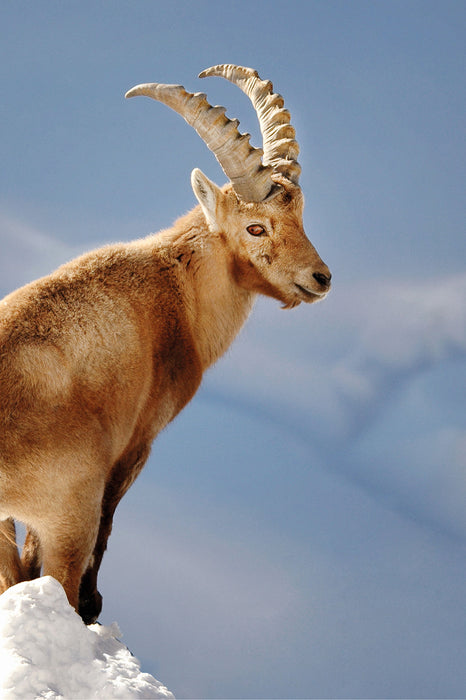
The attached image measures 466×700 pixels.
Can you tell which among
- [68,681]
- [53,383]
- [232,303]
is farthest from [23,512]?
[232,303]

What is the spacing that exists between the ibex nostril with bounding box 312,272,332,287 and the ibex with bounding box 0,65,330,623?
28 mm

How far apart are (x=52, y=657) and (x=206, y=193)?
566cm

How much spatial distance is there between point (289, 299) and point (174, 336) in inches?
64.6

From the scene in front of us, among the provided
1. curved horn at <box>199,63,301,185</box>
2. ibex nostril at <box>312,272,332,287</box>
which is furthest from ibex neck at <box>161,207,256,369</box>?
curved horn at <box>199,63,301,185</box>

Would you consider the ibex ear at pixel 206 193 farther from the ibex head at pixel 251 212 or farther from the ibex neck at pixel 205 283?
the ibex neck at pixel 205 283

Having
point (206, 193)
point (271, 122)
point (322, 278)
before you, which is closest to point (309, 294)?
point (322, 278)

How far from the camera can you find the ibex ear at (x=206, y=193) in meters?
9.97

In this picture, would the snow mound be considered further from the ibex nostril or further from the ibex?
the ibex nostril

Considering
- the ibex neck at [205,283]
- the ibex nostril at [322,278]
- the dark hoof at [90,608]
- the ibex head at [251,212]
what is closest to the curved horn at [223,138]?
the ibex head at [251,212]

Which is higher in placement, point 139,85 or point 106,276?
point 139,85

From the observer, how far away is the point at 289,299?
1034 cm

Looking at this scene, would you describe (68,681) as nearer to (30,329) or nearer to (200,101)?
(30,329)

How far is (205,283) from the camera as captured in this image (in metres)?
10.1

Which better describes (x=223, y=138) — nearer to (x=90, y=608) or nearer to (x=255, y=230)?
(x=255, y=230)
